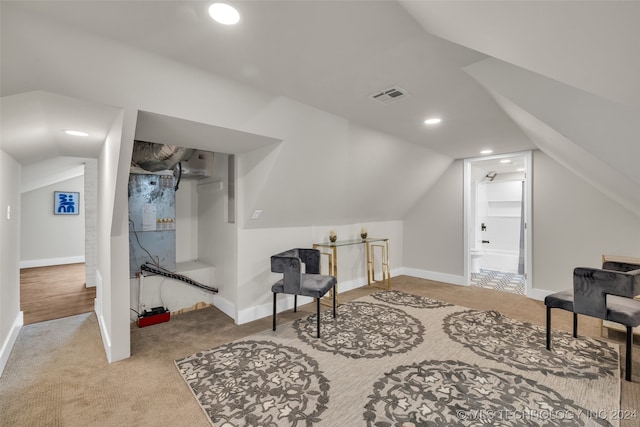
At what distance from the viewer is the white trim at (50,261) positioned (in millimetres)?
6543

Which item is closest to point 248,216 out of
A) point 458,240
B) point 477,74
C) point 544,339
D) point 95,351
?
point 95,351

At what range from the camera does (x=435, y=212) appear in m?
5.36

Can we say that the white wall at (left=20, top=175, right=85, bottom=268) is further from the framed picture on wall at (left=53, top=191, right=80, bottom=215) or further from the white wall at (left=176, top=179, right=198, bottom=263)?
the white wall at (left=176, top=179, right=198, bottom=263)

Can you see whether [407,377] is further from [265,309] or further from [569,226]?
[569,226]

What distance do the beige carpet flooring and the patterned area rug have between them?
0.52 ft

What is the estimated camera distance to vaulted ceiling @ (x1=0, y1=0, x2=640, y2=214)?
3.17 ft

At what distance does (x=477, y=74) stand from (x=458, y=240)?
3.70m

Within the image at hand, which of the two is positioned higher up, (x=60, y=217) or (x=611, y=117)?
(x=611, y=117)

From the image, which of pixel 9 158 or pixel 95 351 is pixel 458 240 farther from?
pixel 9 158

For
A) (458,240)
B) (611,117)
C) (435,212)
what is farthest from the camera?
(435,212)

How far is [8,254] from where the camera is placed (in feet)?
8.93

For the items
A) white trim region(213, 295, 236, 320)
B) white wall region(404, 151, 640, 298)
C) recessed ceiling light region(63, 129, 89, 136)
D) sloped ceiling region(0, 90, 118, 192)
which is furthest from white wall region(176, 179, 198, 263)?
white wall region(404, 151, 640, 298)

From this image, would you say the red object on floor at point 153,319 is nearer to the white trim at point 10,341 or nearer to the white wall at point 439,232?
the white trim at point 10,341

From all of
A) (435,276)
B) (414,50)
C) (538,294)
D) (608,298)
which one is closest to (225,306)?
(414,50)
